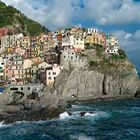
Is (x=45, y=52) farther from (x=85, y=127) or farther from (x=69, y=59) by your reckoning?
(x=85, y=127)

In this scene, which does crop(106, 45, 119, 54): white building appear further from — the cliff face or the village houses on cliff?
the cliff face

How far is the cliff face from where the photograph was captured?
106m

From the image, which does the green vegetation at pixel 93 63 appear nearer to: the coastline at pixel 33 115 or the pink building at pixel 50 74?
the pink building at pixel 50 74

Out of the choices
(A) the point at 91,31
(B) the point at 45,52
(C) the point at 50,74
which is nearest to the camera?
(C) the point at 50,74

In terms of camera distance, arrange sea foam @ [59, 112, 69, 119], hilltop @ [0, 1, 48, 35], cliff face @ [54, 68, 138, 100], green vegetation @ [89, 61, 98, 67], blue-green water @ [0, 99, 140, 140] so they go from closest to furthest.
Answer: blue-green water @ [0, 99, 140, 140], sea foam @ [59, 112, 69, 119], cliff face @ [54, 68, 138, 100], green vegetation @ [89, 61, 98, 67], hilltop @ [0, 1, 48, 35]

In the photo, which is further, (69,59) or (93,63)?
(93,63)

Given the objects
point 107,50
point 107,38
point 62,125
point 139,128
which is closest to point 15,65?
point 107,50

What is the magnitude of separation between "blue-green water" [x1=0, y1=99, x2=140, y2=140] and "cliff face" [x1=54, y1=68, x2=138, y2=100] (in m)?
20.5

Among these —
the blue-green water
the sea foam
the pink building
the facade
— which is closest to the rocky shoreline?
the pink building

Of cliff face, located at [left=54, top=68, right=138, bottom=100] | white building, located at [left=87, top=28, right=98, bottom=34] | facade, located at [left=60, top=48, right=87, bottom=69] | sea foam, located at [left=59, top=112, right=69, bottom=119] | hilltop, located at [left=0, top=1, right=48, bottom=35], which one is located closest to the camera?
sea foam, located at [left=59, top=112, right=69, bottom=119]

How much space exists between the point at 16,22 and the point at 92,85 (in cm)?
6350

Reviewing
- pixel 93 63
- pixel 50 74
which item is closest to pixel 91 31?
pixel 93 63

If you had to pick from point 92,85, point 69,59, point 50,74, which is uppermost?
point 69,59

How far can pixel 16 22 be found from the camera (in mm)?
159750
